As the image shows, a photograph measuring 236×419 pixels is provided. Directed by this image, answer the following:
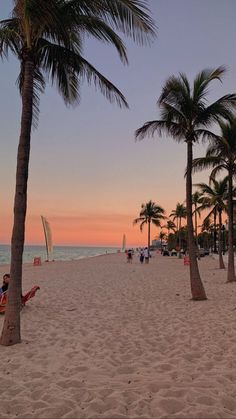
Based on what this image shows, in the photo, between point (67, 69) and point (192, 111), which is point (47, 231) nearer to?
point (192, 111)

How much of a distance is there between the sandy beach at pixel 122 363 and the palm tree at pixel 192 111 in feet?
5.77

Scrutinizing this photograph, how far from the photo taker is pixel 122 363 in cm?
554

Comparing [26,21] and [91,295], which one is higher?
[26,21]

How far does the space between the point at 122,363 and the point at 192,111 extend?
8.76 m

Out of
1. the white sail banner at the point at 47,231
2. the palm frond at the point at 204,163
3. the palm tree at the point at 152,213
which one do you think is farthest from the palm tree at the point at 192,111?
the palm tree at the point at 152,213

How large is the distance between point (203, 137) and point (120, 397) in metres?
10.0

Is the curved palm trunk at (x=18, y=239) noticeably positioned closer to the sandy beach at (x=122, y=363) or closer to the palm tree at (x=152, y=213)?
the sandy beach at (x=122, y=363)

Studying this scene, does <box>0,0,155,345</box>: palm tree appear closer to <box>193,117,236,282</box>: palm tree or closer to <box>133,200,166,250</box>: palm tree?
<box>193,117,236,282</box>: palm tree

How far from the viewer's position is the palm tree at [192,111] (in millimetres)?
11805

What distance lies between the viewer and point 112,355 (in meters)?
5.96

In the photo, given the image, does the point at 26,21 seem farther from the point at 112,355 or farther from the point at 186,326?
the point at 186,326

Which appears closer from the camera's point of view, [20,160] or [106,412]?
[106,412]

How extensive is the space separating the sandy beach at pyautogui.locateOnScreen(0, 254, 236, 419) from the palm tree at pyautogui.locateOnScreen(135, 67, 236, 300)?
1.76 m

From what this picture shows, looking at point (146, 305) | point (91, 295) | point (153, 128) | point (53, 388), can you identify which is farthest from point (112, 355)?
point (153, 128)
